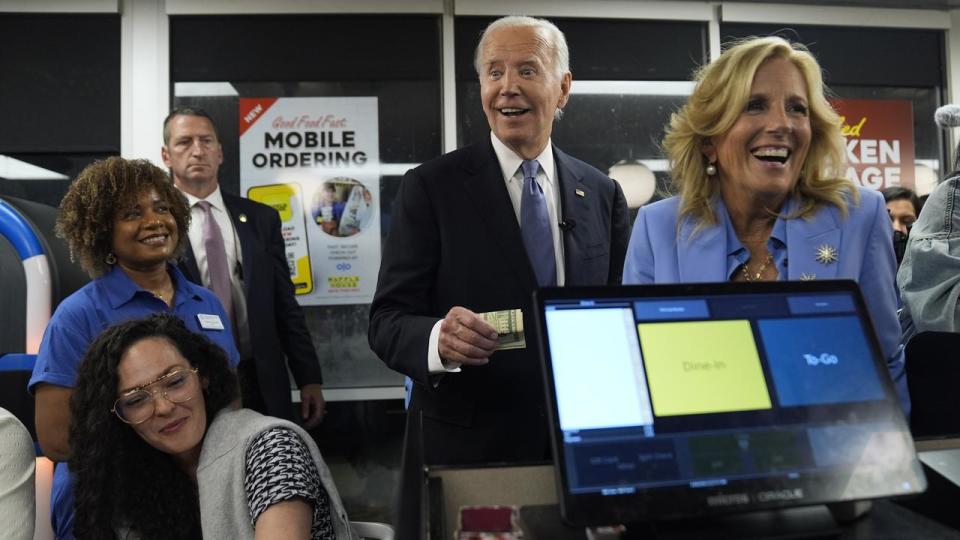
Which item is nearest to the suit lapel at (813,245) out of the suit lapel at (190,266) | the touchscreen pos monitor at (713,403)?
the touchscreen pos monitor at (713,403)

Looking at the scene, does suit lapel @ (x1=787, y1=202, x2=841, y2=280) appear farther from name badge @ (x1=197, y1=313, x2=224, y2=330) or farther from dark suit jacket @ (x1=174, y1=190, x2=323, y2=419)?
dark suit jacket @ (x1=174, y1=190, x2=323, y2=419)

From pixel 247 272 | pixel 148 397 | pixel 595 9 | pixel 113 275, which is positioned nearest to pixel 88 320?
pixel 113 275

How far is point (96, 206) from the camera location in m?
2.39

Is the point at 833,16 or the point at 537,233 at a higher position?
the point at 833,16

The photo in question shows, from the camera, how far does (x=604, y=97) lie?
4.55 m

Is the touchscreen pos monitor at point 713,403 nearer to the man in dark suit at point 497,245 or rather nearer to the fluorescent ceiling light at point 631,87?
the man in dark suit at point 497,245

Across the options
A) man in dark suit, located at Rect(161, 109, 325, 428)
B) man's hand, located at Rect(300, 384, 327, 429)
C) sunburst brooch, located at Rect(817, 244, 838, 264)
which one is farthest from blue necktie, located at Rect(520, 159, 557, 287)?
man's hand, located at Rect(300, 384, 327, 429)

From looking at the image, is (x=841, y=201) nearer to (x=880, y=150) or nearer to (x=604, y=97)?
(x=604, y=97)

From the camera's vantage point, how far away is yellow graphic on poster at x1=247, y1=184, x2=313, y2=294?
4285 mm

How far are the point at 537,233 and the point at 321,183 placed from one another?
8.99ft

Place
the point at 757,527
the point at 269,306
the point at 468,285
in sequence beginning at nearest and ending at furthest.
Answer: the point at 757,527 < the point at 468,285 < the point at 269,306

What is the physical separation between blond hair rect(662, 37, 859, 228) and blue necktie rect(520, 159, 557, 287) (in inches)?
17.5

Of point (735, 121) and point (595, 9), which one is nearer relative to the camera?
point (735, 121)

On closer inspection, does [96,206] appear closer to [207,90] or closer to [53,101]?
[207,90]
